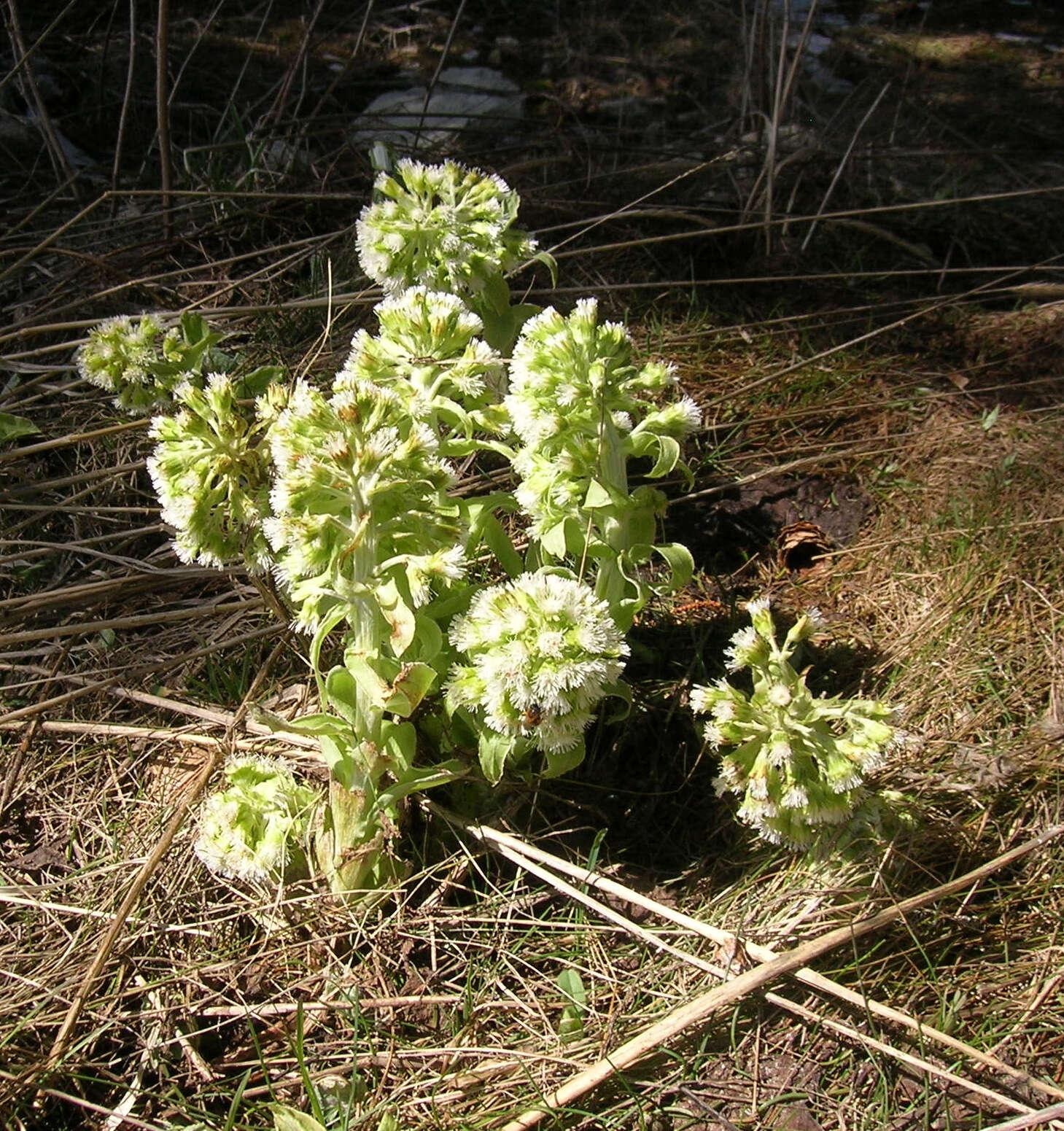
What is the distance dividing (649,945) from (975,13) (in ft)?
18.6

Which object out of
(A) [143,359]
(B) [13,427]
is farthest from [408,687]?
(B) [13,427]

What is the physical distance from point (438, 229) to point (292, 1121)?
1592 millimetres

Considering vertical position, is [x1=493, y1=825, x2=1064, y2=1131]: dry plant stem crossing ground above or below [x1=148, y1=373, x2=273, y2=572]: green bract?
below

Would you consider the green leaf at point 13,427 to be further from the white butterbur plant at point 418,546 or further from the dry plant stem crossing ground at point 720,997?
the dry plant stem crossing ground at point 720,997

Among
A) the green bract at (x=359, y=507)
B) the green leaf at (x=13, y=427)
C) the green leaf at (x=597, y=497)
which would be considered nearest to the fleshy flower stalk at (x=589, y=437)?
the green leaf at (x=597, y=497)

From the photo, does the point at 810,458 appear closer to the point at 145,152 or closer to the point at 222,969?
the point at 222,969

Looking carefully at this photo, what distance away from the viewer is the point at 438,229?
210 cm

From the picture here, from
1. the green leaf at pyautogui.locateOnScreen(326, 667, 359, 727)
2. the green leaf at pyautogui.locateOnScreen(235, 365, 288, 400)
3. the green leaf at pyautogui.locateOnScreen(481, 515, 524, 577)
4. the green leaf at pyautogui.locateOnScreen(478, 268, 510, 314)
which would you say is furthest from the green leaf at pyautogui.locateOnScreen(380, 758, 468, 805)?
the green leaf at pyautogui.locateOnScreen(478, 268, 510, 314)

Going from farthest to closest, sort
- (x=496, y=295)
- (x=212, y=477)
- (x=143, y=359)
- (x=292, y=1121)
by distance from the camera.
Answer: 1. (x=496, y=295)
2. (x=143, y=359)
3. (x=212, y=477)
4. (x=292, y=1121)

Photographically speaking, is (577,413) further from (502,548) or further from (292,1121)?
(292,1121)

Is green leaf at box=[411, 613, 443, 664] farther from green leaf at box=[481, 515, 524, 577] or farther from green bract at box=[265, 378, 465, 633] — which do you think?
green leaf at box=[481, 515, 524, 577]

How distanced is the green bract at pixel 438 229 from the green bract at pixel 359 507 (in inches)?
21.4

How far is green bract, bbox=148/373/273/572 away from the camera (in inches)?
67.8

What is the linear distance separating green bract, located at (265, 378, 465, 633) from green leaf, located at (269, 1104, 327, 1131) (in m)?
0.71
